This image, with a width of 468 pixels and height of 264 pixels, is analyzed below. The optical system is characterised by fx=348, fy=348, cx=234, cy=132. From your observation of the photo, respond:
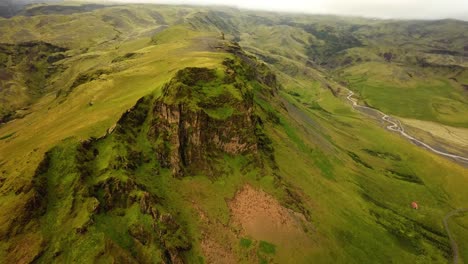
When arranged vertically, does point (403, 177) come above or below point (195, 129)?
below

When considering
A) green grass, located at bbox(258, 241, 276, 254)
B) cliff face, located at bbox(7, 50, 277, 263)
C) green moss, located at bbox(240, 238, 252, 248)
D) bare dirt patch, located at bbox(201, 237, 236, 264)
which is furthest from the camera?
green grass, located at bbox(258, 241, 276, 254)

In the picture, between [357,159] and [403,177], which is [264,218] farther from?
[403,177]

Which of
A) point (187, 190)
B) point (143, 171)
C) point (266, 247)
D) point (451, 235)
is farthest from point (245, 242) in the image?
point (451, 235)

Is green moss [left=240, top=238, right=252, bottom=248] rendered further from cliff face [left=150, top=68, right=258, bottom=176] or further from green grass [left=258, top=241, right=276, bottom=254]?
cliff face [left=150, top=68, right=258, bottom=176]

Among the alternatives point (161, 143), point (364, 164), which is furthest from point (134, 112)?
point (364, 164)

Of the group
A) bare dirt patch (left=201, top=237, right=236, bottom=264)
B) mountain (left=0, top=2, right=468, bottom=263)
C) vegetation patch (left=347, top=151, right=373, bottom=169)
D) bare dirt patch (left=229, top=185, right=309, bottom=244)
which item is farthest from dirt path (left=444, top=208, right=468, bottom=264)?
bare dirt patch (left=201, top=237, right=236, bottom=264)

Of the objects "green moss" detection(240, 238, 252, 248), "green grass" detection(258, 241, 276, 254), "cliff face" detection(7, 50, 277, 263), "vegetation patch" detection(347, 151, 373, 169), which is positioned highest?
"cliff face" detection(7, 50, 277, 263)

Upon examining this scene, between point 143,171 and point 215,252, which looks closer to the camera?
point 215,252

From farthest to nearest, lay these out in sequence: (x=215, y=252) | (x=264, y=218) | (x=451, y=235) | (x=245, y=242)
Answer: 1. (x=451, y=235)
2. (x=264, y=218)
3. (x=245, y=242)
4. (x=215, y=252)

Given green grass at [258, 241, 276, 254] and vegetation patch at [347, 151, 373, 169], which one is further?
vegetation patch at [347, 151, 373, 169]

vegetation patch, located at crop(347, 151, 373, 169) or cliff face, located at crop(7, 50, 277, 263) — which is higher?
cliff face, located at crop(7, 50, 277, 263)

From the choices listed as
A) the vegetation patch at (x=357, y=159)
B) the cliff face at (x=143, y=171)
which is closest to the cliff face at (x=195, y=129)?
the cliff face at (x=143, y=171)

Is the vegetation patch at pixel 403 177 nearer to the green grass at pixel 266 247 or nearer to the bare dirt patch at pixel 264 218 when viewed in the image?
the bare dirt patch at pixel 264 218
